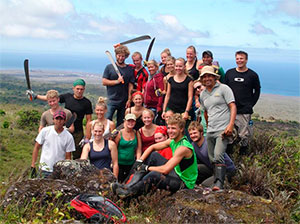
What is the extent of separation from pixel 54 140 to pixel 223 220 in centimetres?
321

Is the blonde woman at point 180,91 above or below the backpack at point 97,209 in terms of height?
above

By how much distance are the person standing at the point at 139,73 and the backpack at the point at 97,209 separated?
13.6 feet

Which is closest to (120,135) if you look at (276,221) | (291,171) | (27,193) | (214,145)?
(214,145)

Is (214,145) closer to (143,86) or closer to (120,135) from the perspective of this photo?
(120,135)

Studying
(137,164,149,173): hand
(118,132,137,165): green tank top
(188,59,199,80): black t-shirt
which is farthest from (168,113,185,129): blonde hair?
(188,59,199,80): black t-shirt

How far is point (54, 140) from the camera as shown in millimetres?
6777

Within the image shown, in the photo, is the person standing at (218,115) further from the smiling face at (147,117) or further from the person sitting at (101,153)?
the person sitting at (101,153)

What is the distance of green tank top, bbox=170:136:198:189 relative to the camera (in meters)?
6.23

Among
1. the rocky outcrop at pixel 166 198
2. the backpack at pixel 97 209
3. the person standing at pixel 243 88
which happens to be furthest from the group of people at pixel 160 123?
the backpack at pixel 97 209

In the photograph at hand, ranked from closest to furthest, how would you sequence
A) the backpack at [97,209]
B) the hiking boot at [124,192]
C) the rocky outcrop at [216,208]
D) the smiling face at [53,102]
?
1. the backpack at [97,209]
2. the rocky outcrop at [216,208]
3. the hiking boot at [124,192]
4. the smiling face at [53,102]

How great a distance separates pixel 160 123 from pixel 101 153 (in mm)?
2041

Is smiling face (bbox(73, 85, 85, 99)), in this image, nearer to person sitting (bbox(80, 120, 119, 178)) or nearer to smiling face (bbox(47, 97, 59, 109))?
smiling face (bbox(47, 97, 59, 109))

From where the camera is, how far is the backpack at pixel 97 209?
495cm

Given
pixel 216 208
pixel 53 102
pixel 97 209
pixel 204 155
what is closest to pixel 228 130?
pixel 204 155
